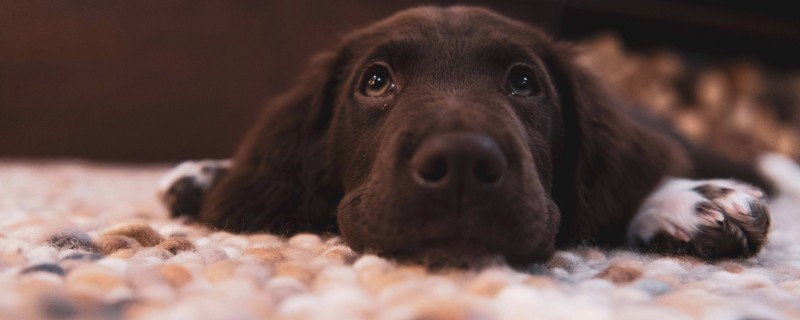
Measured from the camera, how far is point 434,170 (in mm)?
1167

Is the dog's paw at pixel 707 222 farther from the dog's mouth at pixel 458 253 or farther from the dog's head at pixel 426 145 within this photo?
the dog's mouth at pixel 458 253

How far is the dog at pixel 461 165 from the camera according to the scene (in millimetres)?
1178

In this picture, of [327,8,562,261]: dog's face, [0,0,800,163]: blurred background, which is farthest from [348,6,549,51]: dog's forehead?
[0,0,800,163]: blurred background

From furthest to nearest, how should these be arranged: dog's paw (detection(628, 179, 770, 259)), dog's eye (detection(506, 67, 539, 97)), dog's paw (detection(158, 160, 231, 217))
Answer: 1. dog's paw (detection(158, 160, 231, 217))
2. dog's eye (detection(506, 67, 539, 97))
3. dog's paw (detection(628, 179, 770, 259))

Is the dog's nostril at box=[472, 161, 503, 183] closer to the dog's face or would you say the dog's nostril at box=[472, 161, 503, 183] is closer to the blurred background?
the dog's face

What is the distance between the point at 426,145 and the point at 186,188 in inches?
49.5

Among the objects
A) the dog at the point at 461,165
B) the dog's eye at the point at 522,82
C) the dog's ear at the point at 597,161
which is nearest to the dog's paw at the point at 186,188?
the dog at the point at 461,165

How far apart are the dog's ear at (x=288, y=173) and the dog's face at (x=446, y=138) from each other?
0.08 m

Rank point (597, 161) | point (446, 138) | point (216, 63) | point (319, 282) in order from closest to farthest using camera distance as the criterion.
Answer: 1. point (319, 282)
2. point (446, 138)
3. point (597, 161)
4. point (216, 63)

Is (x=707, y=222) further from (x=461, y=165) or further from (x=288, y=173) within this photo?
(x=288, y=173)

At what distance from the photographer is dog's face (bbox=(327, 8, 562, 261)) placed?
116cm

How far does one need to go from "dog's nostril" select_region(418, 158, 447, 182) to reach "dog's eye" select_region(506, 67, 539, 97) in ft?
2.06

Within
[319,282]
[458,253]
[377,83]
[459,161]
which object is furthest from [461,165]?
[377,83]

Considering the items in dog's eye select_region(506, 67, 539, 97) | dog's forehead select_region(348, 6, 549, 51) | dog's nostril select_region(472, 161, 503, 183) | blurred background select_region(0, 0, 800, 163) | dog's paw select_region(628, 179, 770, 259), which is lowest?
dog's paw select_region(628, 179, 770, 259)
